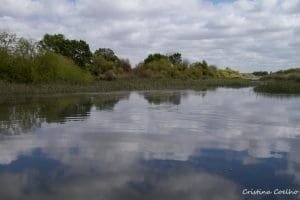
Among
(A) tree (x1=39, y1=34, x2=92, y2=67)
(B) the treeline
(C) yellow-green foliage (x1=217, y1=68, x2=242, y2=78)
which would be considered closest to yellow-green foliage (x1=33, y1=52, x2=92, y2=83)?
(B) the treeline

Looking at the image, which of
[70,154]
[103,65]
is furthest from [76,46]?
[70,154]

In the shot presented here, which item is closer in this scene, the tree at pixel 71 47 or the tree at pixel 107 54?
the tree at pixel 71 47

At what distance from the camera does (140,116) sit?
20.1 meters

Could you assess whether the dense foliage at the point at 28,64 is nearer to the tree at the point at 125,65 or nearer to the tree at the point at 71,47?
the tree at the point at 71,47

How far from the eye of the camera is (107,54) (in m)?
80.4

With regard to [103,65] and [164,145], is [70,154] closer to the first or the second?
[164,145]

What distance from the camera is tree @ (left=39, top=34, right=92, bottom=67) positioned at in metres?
66.8

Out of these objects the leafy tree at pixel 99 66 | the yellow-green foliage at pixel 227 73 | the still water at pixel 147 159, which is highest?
the leafy tree at pixel 99 66

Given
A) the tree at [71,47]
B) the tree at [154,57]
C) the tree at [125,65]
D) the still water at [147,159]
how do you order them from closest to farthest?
1. the still water at [147,159]
2. the tree at [71,47]
3. the tree at [125,65]
4. the tree at [154,57]

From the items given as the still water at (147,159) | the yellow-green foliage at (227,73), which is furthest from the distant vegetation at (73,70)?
the still water at (147,159)

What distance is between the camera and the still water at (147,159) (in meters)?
7.80

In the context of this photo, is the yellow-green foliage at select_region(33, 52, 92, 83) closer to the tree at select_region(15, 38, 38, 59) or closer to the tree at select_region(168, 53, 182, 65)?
the tree at select_region(15, 38, 38, 59)

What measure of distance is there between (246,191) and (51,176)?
3700 millimetres

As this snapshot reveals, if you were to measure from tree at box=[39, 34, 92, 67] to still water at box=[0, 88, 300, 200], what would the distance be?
50.1 meters
